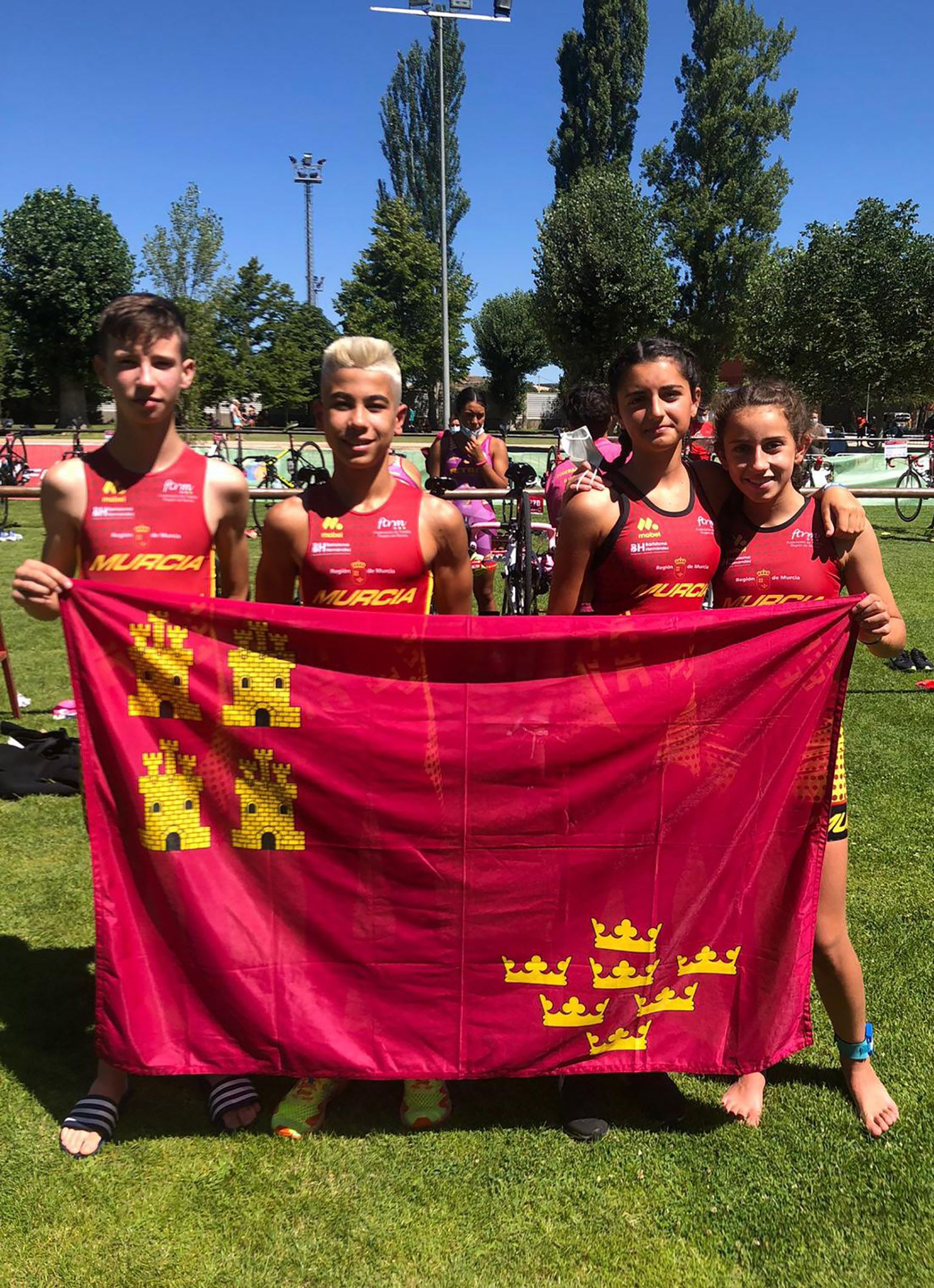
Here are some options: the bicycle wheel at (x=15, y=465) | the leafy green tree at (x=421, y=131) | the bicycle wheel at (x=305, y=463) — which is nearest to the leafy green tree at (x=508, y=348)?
the leafy green tree at (x=421, y=131)

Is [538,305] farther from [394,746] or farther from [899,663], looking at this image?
[394,746]

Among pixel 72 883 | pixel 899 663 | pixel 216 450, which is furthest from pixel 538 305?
pixel 72 883

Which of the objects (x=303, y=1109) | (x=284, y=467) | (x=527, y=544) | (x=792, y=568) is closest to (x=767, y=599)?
(x=792, y=568)

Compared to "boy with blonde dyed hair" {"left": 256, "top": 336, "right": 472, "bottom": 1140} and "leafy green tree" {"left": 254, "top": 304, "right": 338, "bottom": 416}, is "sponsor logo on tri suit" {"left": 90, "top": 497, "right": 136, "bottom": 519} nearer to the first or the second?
"boy with blonde dyed hair" {"left": 256, "top": 336, "right": 472, "bottom": 1140}

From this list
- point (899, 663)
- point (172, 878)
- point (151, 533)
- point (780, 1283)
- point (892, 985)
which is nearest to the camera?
point (780, 1283)

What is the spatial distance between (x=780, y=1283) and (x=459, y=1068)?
92 cm

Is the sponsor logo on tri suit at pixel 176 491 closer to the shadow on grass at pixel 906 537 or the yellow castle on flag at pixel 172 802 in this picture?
the yellow castle on flag at pixel 172 802

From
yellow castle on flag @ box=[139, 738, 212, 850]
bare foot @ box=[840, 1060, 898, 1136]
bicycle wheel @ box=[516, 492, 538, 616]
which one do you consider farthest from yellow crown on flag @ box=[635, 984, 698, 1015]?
bicycle wheel @ box=[516, 492, 538, 616]

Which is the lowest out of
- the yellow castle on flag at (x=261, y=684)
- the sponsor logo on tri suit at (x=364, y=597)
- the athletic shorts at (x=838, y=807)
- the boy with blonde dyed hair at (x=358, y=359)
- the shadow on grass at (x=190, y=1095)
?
the shadow on grass at (x=190, y=1095)

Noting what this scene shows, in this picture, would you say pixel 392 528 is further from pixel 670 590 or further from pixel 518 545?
pixel 518 545

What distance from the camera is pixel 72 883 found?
402 centimetres

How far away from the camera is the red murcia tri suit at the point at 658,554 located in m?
2.61

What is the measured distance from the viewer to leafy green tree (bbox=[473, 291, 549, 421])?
224 ft

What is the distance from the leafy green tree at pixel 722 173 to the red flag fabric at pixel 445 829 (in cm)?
4393
